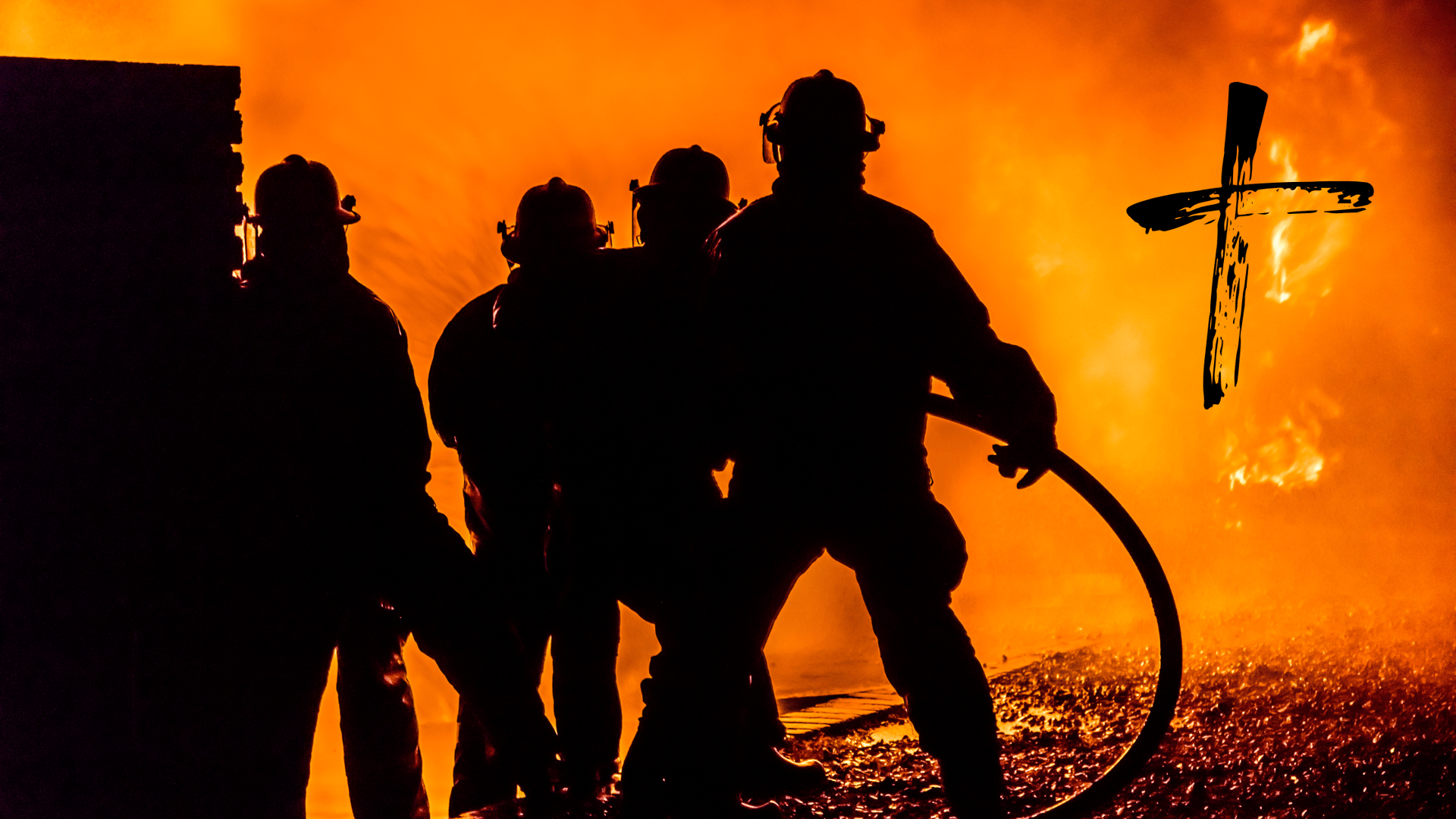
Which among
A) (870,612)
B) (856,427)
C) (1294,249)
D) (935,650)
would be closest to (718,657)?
(870,612)

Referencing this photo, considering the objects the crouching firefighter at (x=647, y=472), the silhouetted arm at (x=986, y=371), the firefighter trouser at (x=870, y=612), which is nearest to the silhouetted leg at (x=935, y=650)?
the firefighter trouser at (x=870, y=612)

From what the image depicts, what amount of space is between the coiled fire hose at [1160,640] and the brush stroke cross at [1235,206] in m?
4.64

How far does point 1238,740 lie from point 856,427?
2.45 meters

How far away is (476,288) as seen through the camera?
38.0 feet

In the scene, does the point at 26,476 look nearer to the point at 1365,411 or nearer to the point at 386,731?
the point at 386,731

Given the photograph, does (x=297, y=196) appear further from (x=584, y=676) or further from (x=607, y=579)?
(x=584, y=676)

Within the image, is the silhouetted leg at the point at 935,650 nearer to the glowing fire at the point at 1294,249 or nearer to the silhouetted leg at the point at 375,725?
the silhouetted leg at the point at 375,725

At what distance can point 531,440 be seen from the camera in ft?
13.1

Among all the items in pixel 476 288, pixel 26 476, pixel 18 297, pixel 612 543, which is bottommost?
pixel 612 543

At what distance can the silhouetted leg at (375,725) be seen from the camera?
3.63 meters

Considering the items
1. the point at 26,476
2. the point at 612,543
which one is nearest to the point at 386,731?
the point at 612,543

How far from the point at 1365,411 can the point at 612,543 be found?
8.15 m

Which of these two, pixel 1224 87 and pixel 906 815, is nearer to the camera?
pixel 906 815

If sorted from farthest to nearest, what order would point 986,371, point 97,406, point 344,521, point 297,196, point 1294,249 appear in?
1. point 1294,249
2. point 297,196
3. point 344,521
4. point 97,406
5. point 986,371
